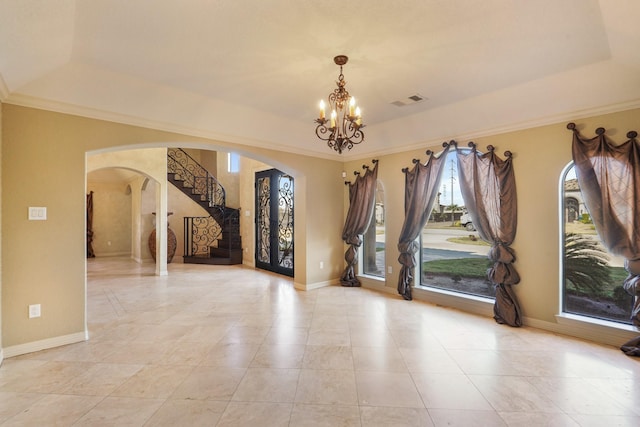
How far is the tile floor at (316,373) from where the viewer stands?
217cm

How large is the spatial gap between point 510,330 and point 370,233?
2.91 m

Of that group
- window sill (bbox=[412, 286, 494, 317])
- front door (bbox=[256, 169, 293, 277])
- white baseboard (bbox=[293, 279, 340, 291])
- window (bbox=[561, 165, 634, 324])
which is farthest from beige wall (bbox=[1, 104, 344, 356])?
window (bbox=[561, 165, 634, 324])

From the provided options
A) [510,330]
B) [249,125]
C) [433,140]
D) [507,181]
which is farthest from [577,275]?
[249,125]

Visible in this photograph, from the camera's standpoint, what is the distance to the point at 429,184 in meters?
4.85

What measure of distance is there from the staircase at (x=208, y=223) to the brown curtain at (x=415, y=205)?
5313 millimetres

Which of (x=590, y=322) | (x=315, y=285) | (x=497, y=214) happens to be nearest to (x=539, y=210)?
(x=497, y=214)

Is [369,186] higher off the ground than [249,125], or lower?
lower

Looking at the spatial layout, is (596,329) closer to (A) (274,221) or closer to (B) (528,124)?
(B) (528,124)

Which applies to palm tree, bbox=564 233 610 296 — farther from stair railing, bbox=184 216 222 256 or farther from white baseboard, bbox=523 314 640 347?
stair railing, bbox=184 216 222 256

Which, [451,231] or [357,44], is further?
[451,231]

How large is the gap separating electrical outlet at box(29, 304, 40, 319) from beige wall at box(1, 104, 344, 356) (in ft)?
0.12

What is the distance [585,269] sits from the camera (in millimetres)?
3678

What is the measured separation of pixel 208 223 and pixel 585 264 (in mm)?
9393

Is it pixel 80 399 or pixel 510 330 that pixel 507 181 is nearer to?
pixel 510 330
